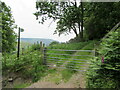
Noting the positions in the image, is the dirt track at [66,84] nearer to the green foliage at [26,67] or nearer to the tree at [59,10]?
the green foliage at [26,67]

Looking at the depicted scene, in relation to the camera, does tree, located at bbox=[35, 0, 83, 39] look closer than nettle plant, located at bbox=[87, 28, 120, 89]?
No

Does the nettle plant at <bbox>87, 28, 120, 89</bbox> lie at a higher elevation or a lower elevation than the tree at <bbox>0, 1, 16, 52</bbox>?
lower

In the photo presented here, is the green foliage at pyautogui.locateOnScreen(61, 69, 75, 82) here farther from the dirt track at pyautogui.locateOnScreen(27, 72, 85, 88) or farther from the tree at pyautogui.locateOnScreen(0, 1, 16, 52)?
the tree at pyautogui.locateOnScreen(0, 1, 16, 52)

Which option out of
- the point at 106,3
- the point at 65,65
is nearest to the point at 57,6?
the point at 106,3

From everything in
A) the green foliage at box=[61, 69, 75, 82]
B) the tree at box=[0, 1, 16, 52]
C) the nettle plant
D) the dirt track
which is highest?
the tree at box=[0, 1, 16, 52]

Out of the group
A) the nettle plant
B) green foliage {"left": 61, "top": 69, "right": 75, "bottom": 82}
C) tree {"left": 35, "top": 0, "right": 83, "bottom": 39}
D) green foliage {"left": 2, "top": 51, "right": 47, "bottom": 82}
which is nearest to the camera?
the nettle plant

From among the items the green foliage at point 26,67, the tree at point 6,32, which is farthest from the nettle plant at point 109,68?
the tree at point 6,32

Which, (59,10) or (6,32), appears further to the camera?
(59,10)

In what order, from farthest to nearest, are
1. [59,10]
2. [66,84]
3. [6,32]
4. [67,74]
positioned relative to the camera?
[59,10], [67,74], [6,32], [66,84]

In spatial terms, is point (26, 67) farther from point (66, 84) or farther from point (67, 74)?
Result: point (66, 84)

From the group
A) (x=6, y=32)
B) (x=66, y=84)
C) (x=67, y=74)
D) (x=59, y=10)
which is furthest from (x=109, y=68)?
(x=59, y=10)

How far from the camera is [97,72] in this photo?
8.58 feet

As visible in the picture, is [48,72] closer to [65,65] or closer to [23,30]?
[65,65]

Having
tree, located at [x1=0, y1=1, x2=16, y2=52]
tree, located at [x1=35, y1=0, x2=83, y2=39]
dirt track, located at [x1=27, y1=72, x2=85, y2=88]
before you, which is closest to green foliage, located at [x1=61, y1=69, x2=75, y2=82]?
dirt track, located at [x1=27, y1=72, x2=85, y2=88]
